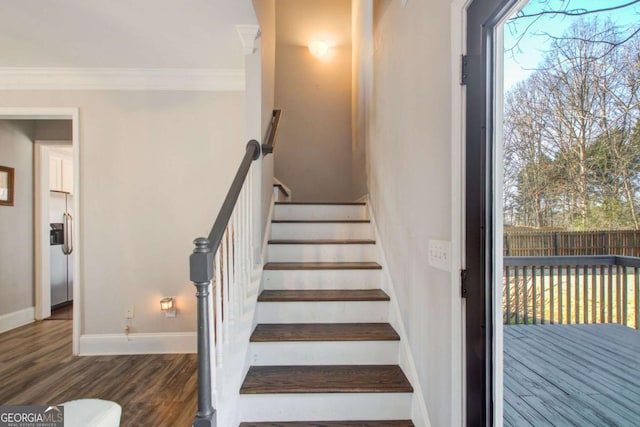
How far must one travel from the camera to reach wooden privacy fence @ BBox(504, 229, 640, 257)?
723mm

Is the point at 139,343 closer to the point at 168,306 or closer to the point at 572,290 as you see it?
the point at 168,306

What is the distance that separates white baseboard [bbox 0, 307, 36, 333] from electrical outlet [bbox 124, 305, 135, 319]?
1.79 m

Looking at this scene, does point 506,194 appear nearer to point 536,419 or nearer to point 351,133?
point 536,419

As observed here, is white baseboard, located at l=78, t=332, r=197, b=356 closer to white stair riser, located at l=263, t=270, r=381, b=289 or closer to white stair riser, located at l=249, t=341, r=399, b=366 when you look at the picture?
A: white stair riser, located at l=263, t=270, r=381, b=289

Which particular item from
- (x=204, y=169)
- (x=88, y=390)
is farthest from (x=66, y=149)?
(x=88, y=390)

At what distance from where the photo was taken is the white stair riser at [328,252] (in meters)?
2.42

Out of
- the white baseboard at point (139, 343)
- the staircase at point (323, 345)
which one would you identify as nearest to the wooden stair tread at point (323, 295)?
the staircase at point (323, 345)

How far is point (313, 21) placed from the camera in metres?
4.15

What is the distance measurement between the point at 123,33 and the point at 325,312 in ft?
8.06

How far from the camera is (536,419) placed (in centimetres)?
118

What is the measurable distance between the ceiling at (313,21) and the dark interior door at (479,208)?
3.59 m

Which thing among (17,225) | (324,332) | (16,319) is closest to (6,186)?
(17,225)

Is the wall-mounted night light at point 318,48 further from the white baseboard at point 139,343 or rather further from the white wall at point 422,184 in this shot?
the white baseboard at point 139,343

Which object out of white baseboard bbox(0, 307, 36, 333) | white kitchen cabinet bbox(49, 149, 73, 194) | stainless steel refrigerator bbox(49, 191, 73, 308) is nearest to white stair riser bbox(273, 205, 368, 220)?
white baseboard bbox(0, 307, 36, 333)
